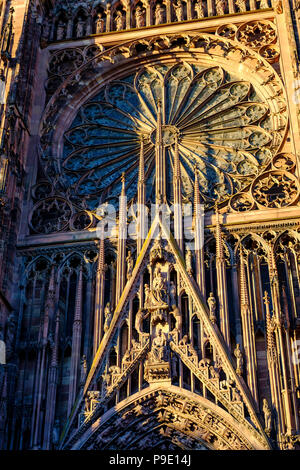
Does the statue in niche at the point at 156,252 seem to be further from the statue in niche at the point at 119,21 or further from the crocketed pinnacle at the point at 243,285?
the statue in niche at the point at 119,21

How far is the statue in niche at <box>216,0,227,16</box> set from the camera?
2664cm

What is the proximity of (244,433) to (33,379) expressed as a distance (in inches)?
194

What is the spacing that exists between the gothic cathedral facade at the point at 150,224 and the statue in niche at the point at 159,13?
1.7 inches

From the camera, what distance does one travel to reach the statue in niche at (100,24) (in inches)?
1076

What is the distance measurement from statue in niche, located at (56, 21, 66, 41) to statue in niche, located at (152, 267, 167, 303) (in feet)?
32.1

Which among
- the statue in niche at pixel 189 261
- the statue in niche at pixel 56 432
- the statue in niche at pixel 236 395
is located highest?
the statue in niche at pixel 189 261

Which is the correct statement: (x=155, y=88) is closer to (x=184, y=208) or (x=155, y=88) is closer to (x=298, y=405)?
(x=184, y=208)

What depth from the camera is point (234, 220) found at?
72.1 feet

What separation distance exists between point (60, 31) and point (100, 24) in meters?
1.23

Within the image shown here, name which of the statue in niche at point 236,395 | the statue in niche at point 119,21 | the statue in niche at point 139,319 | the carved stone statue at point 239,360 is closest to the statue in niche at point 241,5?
the statue in niche at point 119,21

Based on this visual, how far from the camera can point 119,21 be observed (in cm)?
2744
